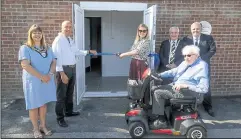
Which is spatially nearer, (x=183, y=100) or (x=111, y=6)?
(x=183, y=100)

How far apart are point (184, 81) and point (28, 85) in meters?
2.30

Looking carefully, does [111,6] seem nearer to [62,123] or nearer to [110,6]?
[110,6]

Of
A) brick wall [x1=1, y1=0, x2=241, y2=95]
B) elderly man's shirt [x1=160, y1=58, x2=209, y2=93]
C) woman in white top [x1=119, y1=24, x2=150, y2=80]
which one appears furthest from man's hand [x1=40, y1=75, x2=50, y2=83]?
brick wall [x1=1, y1=0, x2=241, y2=95]

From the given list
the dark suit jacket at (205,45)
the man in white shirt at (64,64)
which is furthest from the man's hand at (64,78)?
the dark suit jacket at (205,45)

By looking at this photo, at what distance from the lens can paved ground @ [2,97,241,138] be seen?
3896mm

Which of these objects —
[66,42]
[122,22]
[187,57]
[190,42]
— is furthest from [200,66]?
[122,22]

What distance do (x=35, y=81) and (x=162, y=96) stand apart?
187 cm

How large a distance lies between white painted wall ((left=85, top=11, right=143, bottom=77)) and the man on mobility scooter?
4.35 metres

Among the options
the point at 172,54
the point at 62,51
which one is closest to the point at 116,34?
the point at 172,54

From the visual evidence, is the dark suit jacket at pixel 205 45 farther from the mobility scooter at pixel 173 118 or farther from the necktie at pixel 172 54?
the mobility scooter at pixel 173 118

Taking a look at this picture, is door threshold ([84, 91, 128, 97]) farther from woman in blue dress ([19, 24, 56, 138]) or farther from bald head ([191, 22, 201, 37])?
bald head ([191, 22, 201, 37])

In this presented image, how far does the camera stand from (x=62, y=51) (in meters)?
3.89

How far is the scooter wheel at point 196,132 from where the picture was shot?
3557mm

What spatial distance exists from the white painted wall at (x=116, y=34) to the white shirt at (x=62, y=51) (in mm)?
3986
